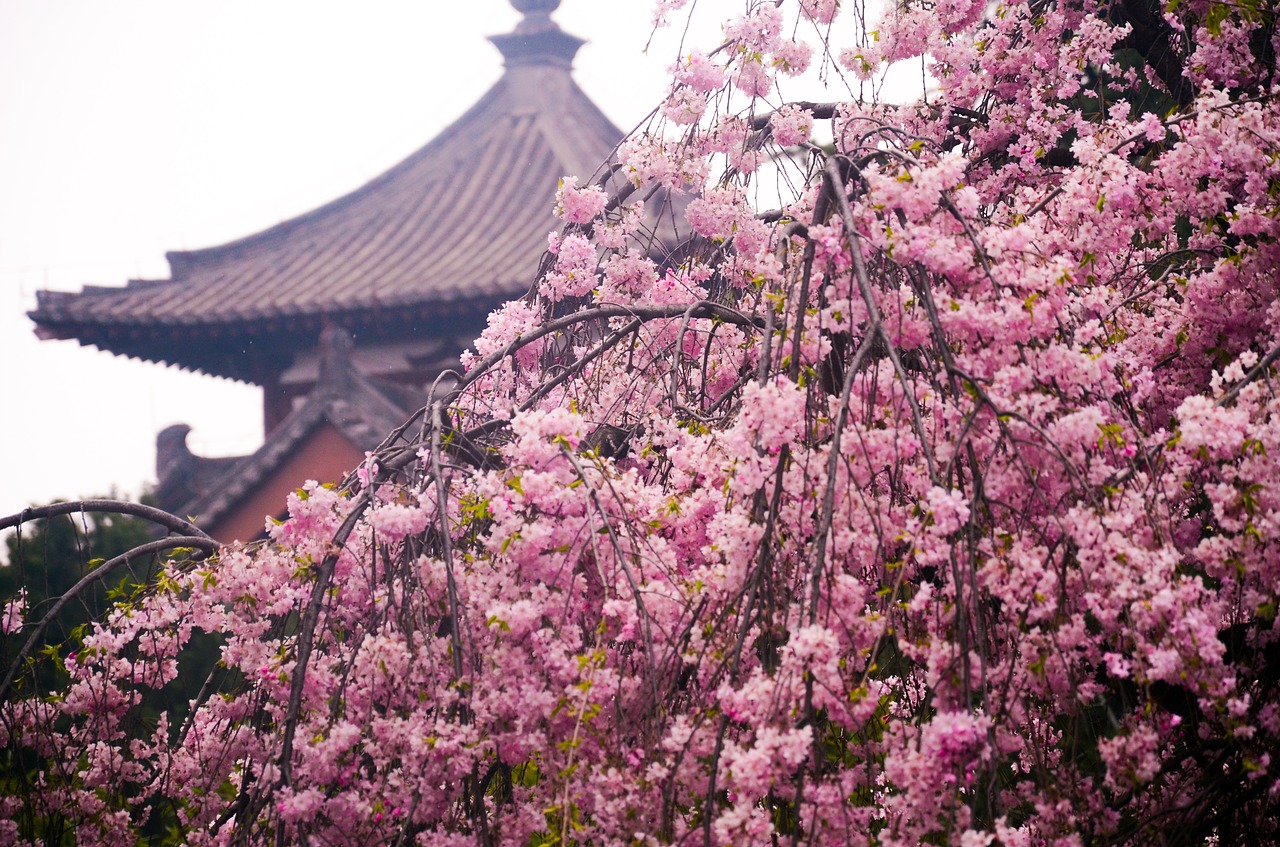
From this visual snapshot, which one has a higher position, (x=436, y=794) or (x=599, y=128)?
(x=599, y=128)

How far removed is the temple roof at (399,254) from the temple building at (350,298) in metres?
0.02

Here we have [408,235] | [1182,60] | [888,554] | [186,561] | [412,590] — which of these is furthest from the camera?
[408,235]

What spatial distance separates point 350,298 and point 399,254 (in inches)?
54.5

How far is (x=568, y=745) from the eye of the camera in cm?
212

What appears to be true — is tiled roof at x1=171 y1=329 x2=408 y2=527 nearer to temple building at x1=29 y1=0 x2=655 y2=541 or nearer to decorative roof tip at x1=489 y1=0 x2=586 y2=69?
temple building at x1=29 y1=0 x2=655 y2=541

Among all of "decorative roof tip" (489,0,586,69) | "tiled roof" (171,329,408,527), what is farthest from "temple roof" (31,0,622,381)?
"tiled roof" (171,329,408,527)

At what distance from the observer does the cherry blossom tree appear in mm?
2021

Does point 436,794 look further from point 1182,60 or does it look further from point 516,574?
point 1182,60

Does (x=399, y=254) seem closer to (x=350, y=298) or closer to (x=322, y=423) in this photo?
(x=350, y=298)

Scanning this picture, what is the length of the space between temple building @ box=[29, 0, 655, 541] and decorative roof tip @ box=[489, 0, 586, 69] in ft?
0.05

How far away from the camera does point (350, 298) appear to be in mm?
8383

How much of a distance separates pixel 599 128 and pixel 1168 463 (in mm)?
10134

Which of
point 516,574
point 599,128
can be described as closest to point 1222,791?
point 516,574

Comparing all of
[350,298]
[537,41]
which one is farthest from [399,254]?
[537,41]
